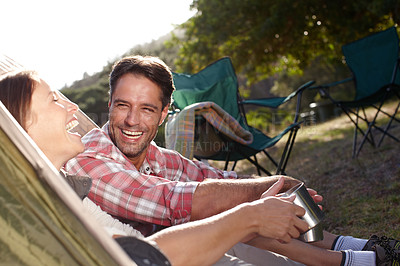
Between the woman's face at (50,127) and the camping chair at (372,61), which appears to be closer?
the woman's face at (50,127)

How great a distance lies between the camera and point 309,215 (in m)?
1.16

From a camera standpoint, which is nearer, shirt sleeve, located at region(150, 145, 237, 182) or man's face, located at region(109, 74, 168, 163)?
man's face, located at region(109, 74, 168, 163)

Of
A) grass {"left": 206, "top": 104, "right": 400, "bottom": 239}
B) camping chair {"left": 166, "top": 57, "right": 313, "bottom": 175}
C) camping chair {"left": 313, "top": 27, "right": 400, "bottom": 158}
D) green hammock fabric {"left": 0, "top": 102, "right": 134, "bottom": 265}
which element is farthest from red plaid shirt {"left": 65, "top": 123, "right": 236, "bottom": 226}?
camping chair {"left": 313, "top": 27, "right": 400, "bottom": 158}

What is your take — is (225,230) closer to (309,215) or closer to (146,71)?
(309,215)

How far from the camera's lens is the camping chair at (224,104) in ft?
9.83

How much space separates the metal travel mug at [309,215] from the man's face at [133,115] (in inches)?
28.7

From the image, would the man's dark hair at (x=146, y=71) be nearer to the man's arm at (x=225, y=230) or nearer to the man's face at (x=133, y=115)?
the man's face at (x=133, y=115)

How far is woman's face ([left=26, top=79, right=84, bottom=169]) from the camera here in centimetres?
116

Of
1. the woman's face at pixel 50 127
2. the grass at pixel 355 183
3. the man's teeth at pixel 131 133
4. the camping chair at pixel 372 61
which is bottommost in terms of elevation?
the grass at pixel 355 183

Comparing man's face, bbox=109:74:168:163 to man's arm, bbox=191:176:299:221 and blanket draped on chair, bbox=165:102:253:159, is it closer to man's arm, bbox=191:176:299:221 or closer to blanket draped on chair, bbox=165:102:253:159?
man's arm, bbox=191:176:299:221

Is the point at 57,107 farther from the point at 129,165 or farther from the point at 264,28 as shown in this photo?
the point at 264,28

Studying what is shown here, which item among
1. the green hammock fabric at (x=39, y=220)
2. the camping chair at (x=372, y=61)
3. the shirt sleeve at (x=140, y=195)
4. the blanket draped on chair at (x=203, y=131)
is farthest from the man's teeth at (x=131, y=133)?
the camping chair at (x=372, y=61)

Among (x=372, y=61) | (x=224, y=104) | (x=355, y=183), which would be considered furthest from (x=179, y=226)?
(x=372, y=61)

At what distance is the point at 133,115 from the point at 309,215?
0.86 m
